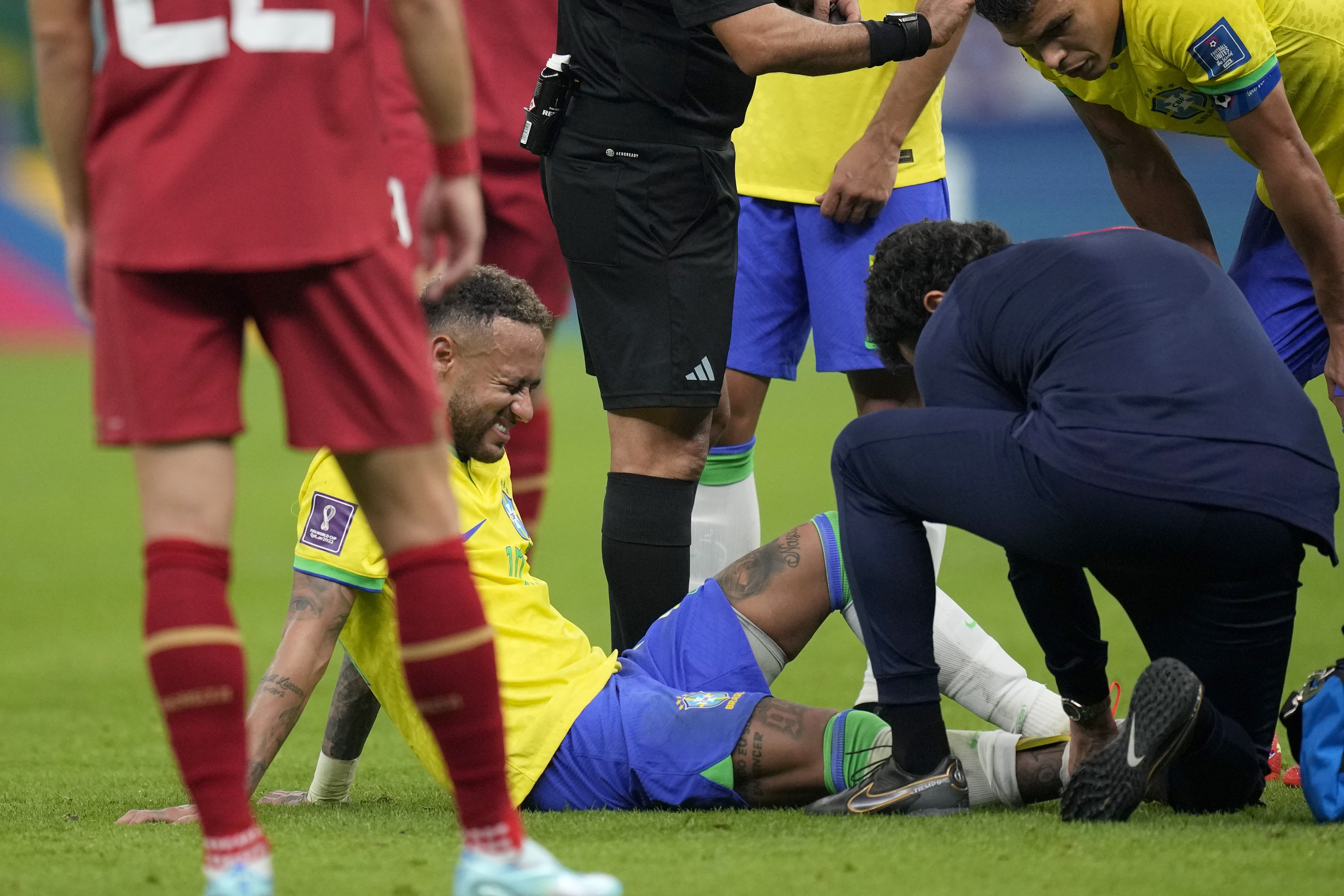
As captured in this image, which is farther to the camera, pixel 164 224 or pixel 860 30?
pixel 860 30

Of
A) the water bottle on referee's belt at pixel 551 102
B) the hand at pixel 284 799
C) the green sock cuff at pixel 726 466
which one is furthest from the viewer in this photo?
the green sock cuff at pixel 726 466

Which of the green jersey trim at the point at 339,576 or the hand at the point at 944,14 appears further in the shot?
the hand at the point at 944,14

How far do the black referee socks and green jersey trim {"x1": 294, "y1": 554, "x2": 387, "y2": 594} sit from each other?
713mm

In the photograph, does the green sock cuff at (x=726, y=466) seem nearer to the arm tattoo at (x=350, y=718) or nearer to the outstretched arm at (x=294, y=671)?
the arm tattoo at (x=350, y=718)

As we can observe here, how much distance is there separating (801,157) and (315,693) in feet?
6.37

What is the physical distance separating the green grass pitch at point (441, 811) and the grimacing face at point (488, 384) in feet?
2.07

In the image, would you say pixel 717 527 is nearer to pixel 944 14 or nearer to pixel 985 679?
pixel 985 679

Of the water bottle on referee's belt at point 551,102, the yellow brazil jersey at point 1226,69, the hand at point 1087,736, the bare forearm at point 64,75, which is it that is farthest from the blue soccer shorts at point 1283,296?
the bare forearm at point 64,75

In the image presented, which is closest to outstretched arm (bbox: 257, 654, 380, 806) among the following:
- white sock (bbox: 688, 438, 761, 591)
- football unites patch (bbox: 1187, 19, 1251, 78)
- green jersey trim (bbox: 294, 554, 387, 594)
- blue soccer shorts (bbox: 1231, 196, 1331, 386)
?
green jersey trim (bbox: 294, 554, 387, 594)

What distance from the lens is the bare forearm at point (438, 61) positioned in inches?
74.8

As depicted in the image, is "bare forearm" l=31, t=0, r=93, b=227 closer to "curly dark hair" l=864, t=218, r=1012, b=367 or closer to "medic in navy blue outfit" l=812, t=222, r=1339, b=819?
"medic in navy blue outfit" l=812, t=222, r=1339, b=819

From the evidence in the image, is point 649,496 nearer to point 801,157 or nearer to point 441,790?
point 441,790

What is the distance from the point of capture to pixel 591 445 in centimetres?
1011

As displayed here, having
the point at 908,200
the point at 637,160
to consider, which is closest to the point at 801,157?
the point at 908,200
